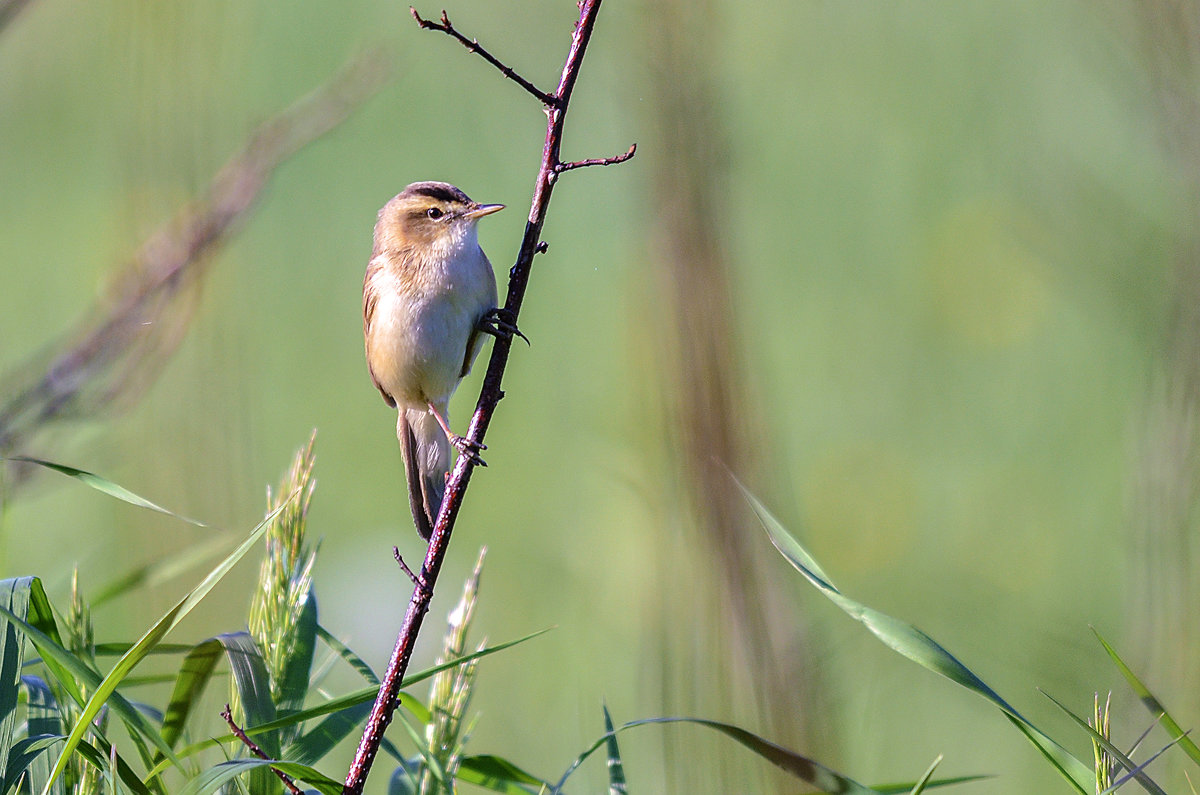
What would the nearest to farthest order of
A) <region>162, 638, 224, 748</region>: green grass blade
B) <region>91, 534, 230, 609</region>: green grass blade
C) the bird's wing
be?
<region>162, 638, 224, 748</region>: green grass blade < <region>91, 534, 230, 609</region>: green grass blade < the bird's wing

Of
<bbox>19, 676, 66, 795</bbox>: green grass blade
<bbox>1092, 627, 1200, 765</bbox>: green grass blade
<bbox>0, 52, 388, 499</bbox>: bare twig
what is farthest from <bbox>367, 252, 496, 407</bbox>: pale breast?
<bbox>1092, 627, 1200, 765</bbox>: green grass blade

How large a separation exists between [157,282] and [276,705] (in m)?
0.65

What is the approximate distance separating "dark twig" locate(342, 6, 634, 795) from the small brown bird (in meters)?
0.76

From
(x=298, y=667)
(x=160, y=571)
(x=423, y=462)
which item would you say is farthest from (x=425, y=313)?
(x=298, y=667)

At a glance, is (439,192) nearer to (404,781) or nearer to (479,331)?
(479,331)

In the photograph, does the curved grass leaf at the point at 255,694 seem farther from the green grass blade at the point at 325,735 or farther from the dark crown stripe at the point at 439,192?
the dark crown stripe at the point at 439,192

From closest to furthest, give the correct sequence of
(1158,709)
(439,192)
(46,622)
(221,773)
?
(221,773)
(1158,709)
(46,622)
(439,192)

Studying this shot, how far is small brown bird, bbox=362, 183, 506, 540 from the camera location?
101 inches

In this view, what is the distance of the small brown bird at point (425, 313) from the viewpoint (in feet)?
8.39

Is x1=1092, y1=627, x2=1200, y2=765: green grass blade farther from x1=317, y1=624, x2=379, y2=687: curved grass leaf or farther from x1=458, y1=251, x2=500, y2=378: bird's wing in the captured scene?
x1=458, y1=251, x2=500, y2=378: bird's wing

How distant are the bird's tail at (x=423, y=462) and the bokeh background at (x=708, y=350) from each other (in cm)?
39

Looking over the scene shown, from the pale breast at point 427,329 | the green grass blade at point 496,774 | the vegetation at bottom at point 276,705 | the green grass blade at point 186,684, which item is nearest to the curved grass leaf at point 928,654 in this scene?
the vegetation at bottom at point 276,705

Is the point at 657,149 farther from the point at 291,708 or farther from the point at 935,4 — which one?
the point at 935,4

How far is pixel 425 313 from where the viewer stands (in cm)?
265
